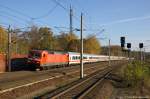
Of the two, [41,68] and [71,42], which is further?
[71,42]

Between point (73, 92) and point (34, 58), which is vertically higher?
point (34, 58)

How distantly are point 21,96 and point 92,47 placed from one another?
383 ft

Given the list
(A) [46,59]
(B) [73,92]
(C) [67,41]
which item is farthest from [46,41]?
(B) [73,92]

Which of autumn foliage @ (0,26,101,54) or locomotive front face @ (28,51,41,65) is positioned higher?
autumn foliage @ (0,26,101,54)

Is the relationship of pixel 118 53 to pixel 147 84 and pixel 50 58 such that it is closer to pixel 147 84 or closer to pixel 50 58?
pixel 50 58

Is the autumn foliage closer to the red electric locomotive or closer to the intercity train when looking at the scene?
the intercity train

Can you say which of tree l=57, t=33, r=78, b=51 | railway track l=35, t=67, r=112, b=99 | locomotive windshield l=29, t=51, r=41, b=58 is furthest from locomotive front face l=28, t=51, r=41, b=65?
tree l=57, t=33, r=78, b=51

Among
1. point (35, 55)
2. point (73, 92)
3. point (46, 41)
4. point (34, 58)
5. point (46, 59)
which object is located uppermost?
point (46, 41)

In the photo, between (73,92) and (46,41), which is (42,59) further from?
(46,41)

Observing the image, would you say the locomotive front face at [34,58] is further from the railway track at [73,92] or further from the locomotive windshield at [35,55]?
the railway track at [73,92]

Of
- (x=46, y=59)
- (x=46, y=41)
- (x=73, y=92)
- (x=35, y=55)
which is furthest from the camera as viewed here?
(x=46, y=41)

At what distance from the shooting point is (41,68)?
49531 mm

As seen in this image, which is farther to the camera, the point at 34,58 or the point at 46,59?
the point at 46,59

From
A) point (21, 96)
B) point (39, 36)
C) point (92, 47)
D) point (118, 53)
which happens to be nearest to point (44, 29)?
point (39, 36)
